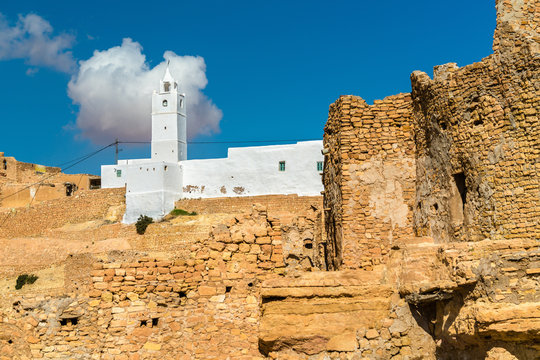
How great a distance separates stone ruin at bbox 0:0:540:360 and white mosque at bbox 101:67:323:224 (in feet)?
105

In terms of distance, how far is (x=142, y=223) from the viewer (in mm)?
45688

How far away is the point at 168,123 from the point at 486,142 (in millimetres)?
44513

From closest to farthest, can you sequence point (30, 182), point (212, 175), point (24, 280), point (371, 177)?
1. point (371, 177)
2. point (24, 280)
3. point (212, 175)
4. point (30, 182)

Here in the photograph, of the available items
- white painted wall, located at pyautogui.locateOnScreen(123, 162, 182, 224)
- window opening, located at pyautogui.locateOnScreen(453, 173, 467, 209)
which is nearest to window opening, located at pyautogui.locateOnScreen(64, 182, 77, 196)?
white painted wall, located at pyautogui.locateOnScreen(123, 162, 182, 224)

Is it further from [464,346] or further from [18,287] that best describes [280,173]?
[464,346]

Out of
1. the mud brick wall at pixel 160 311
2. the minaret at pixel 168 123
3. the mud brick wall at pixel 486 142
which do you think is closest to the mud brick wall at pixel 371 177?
the mud brick wall at pixel 486 142

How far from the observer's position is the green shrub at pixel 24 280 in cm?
3412

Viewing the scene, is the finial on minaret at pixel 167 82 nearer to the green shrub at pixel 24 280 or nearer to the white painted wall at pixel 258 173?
the white painted wall at pixel 258 173

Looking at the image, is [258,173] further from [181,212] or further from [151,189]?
[151,189]

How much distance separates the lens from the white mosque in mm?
46844

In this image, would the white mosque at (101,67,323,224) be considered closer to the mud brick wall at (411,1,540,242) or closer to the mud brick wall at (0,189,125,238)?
the mud brick wall at (0,189,125,238)

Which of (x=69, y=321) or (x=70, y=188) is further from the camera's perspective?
(x=70, y=188)

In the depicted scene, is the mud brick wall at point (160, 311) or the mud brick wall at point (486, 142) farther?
the mud brick wall at point (486, 142)

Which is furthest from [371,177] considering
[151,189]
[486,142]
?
[151,189]
